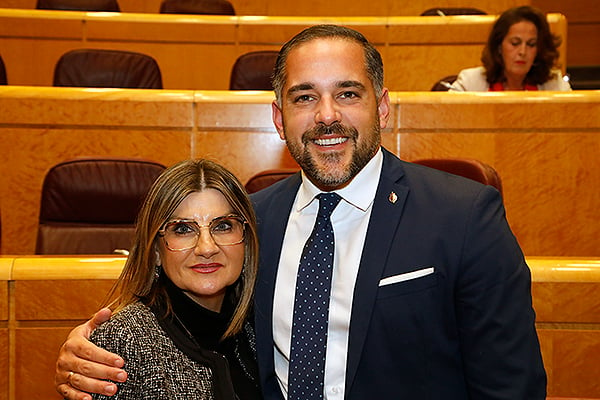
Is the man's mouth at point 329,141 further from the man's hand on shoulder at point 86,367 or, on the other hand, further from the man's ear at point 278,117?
the man's hand on shoulder at point 86,367

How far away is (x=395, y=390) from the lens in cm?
110

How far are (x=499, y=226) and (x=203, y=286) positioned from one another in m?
0.44

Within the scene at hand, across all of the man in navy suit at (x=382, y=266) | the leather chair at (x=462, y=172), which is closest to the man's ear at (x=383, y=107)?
the man in navy suit at (x=382, y=266)

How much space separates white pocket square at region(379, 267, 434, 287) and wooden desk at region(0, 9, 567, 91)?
2858 millimetres

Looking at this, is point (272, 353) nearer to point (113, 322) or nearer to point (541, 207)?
point (113, 322)

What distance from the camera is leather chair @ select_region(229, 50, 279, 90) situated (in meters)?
3.30

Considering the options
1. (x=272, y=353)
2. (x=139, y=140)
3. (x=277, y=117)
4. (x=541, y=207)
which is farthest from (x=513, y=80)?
(x=272, y=353)

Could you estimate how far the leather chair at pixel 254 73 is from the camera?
330 cm

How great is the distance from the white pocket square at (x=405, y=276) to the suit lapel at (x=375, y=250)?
0.4 inches

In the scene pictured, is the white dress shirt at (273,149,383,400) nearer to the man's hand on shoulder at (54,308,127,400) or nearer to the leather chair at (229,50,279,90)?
the man's hand on shoulder at (54,308,127,400)

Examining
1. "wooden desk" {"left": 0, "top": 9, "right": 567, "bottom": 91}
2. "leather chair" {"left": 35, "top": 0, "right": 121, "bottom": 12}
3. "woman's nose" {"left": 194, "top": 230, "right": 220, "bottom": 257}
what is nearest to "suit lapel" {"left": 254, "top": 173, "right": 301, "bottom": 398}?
"woman's nose" {"left": 194, "top": 230, "right": 220, "bottom": 257}

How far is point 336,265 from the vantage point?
3.84 ft

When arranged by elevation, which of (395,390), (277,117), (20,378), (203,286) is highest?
(277,117)

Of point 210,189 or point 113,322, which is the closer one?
point 113,322
